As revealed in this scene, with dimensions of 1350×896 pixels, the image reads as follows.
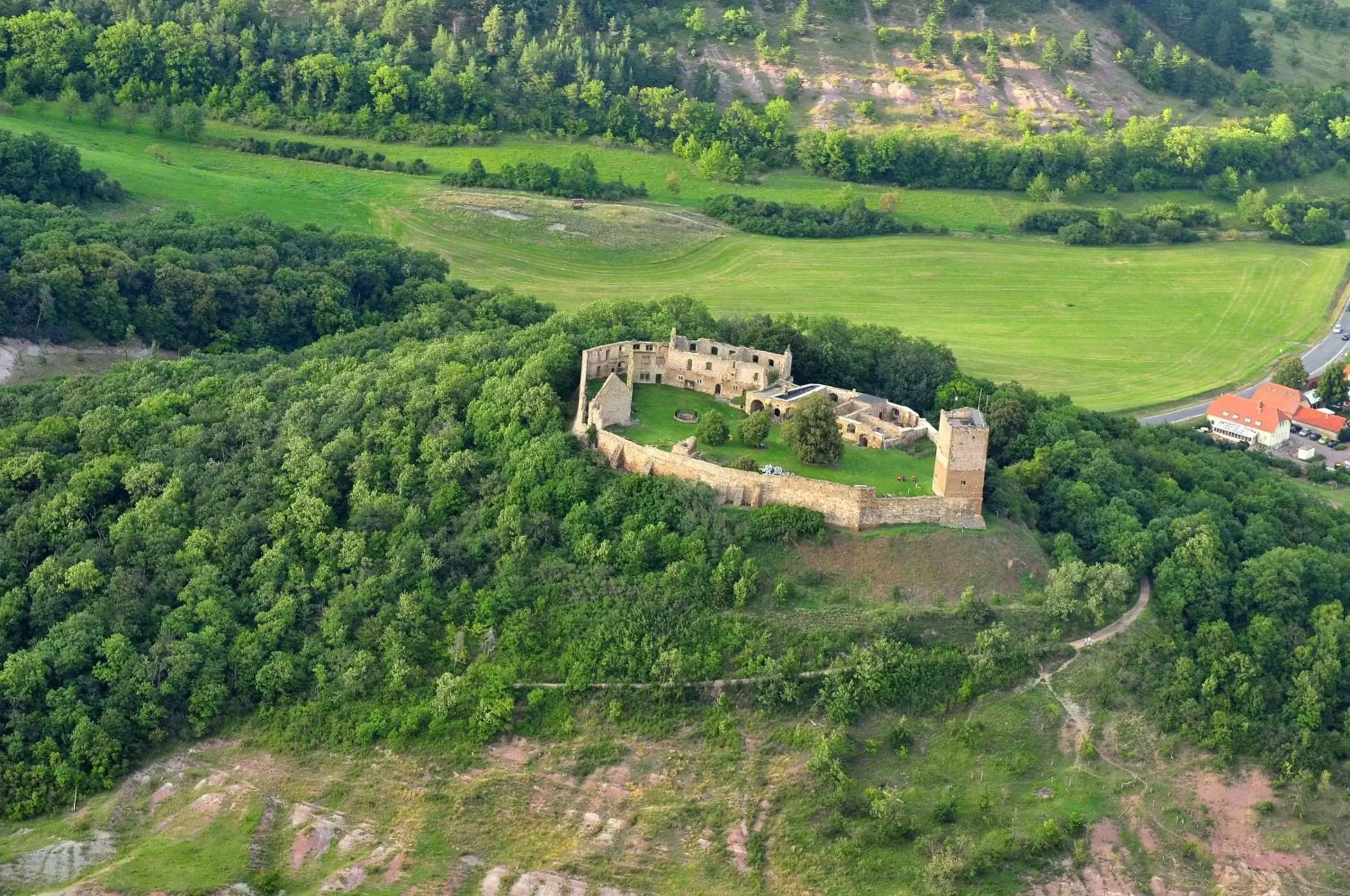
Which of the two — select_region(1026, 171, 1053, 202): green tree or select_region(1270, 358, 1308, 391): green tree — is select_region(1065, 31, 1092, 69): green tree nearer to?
select_region(1026, 171, 1053, 202): green tree

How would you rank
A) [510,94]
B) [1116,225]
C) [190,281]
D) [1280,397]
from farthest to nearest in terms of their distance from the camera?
1. [510,94]
2. [1116,225]
3. [1280,397]
4. [190,281]

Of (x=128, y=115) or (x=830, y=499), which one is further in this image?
(x=128, y=115)

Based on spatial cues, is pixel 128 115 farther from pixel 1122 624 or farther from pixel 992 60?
A: pixel 1122 624

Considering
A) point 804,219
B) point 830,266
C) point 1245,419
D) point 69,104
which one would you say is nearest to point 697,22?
point 804,219

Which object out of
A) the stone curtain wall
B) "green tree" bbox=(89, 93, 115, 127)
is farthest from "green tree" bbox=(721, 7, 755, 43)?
the stone curtain wall

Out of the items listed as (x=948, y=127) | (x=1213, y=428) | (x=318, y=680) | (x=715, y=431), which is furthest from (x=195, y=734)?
(x=948, y=127)

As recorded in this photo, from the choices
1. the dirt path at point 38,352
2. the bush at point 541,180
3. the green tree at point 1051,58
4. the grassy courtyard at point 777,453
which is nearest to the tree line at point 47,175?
the dirt path at point 38,352
